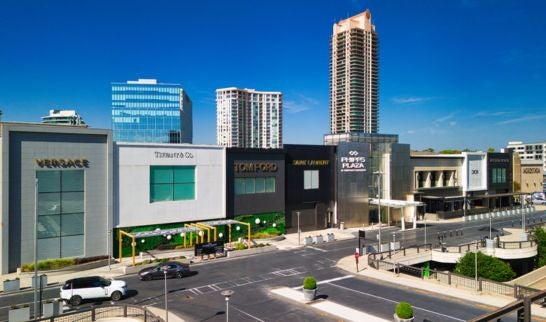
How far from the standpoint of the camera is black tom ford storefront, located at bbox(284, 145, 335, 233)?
56812mm

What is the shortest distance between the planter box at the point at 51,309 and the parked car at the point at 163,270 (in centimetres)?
970

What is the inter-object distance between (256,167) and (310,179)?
991 cm

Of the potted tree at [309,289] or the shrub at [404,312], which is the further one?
the potted tree at [309,289]

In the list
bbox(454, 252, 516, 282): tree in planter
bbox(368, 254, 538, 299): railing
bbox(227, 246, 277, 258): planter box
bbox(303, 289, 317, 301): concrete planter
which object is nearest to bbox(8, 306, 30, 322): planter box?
bbox(303, 289, 317, 301): concrete planter

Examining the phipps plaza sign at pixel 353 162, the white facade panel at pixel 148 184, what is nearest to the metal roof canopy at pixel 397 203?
the phipps plaza sign at pixel 353 162

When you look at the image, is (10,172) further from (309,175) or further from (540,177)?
(540,177)

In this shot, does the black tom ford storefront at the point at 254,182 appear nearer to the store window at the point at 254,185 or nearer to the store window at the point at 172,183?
the store window at the point at 254,185

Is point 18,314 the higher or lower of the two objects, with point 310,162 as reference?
lower

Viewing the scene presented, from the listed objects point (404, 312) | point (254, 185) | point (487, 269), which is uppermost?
point (254, 185)

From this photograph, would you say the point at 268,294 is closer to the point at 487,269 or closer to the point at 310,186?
the point at 487,269

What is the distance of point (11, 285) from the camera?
30.1m

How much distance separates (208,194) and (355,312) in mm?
27736

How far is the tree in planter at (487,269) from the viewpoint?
120ft

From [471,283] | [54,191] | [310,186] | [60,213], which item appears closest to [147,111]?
[310,186]
